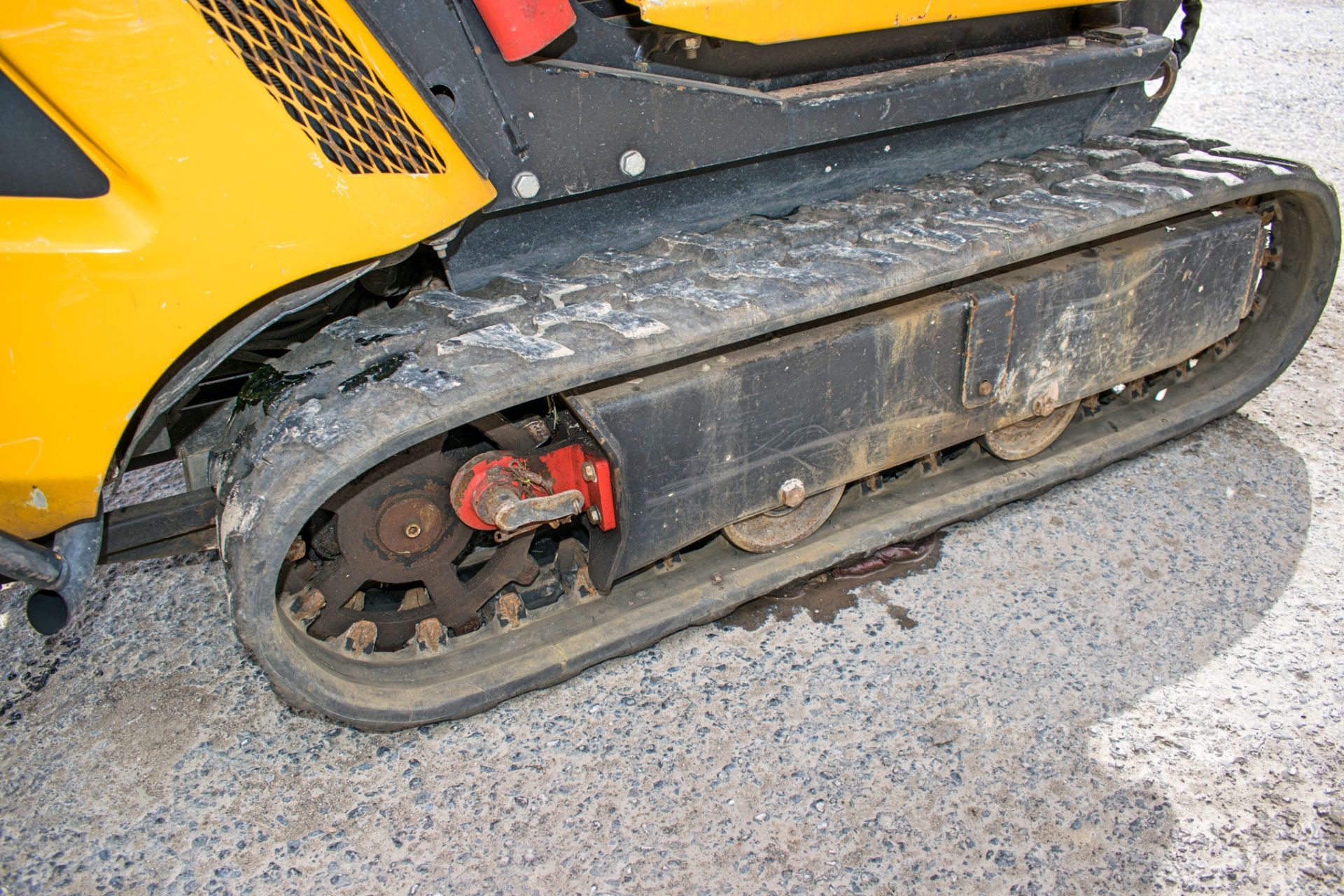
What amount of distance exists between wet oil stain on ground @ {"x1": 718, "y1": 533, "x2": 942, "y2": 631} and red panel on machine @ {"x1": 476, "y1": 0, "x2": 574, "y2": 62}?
1313 millimetres

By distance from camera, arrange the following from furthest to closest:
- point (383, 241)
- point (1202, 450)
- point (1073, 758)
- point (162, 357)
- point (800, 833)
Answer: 1. point (1202, 450)
2. point (1073, 758)
3. point (800, 833)
4. point (383, 241)
5. point (162, 357)

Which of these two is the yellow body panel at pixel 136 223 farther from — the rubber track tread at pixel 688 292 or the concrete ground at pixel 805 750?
the concrete ground at pixel 805 750

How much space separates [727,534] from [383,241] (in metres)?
1.08

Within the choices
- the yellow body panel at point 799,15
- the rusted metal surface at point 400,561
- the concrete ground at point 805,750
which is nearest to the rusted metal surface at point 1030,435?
the concrete ground at point 805,750

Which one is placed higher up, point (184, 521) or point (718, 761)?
point (184, 521)

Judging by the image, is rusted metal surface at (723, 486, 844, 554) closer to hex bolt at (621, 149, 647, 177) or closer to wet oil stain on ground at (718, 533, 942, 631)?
wet oil stain on ground at (718, 533, 942, 631)

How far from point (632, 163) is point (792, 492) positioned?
0.75 metres

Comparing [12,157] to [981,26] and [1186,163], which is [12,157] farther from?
[1186,163]

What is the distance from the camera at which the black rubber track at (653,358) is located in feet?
5.78

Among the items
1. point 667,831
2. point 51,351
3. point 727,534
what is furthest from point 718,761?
point 51,351

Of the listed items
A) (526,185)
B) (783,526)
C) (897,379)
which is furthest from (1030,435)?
(526,185)

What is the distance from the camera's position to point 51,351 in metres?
1.56

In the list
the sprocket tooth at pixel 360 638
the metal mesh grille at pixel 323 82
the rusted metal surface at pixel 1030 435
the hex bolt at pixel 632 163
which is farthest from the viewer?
the rusted metal surface at pixel 1030 435

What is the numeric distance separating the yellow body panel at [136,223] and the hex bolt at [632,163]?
47 cm
